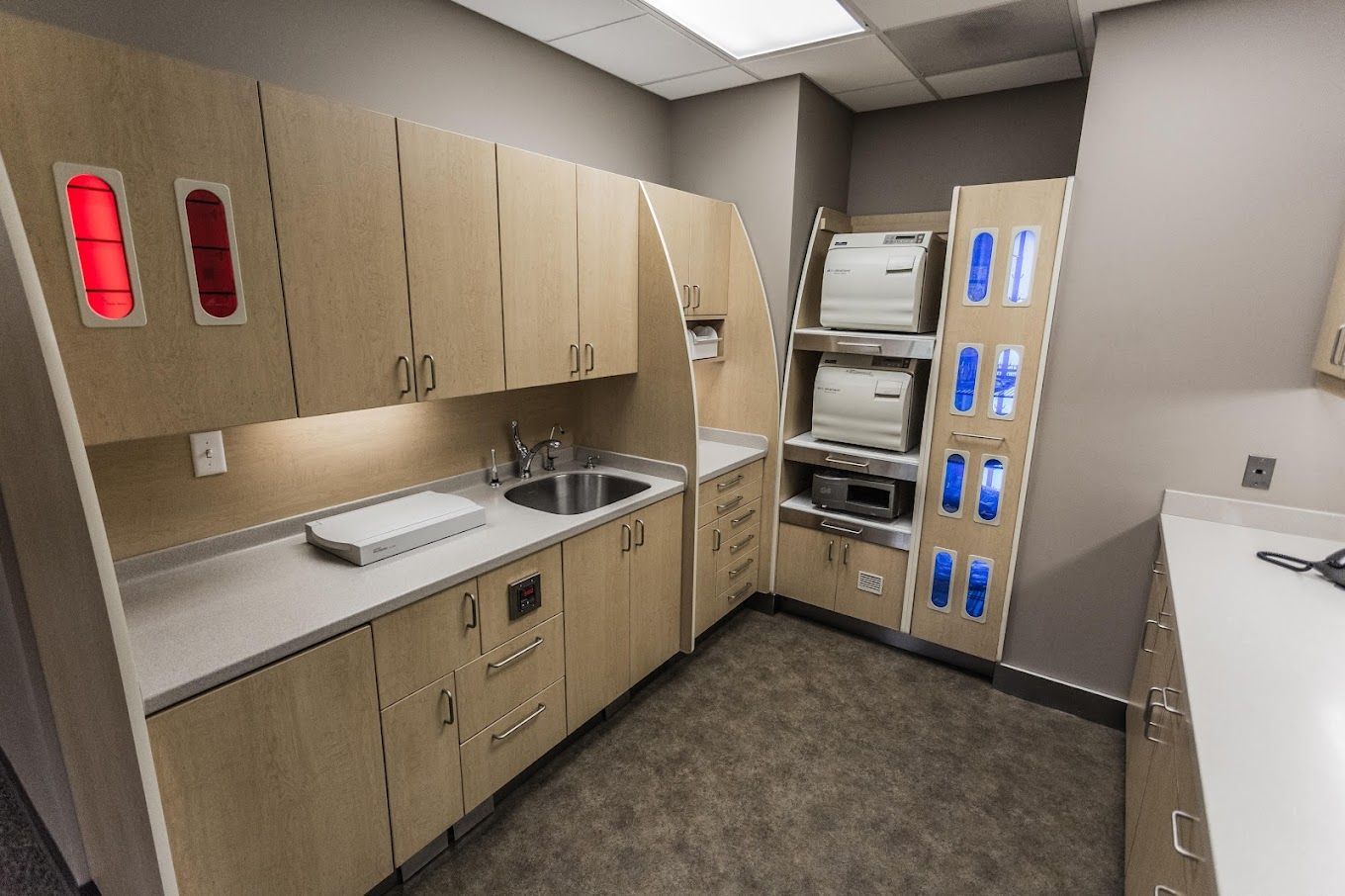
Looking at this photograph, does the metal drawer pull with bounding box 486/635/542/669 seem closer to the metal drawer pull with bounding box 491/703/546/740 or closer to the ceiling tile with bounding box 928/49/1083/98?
the metal drawer pull with bounding box 491/703/546/740

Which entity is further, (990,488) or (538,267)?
(990,488)

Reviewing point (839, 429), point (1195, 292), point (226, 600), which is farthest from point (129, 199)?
point (1195, 292)

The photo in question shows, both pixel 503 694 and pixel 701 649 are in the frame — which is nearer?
pixel 503 694

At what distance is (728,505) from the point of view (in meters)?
2.97

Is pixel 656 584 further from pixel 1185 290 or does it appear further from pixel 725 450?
pixel 1185 290

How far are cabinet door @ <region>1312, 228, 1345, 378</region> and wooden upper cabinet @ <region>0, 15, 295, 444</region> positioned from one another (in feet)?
9.19

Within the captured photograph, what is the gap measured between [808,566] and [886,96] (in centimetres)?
243

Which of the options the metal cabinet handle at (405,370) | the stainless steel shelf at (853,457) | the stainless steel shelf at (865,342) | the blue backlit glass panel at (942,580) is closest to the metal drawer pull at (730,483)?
the stainless steel shelf at (853,457)

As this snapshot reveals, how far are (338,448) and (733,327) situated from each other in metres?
1.97

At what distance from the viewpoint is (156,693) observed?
45.9 inches

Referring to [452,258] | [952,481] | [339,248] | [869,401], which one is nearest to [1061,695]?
[952,481]

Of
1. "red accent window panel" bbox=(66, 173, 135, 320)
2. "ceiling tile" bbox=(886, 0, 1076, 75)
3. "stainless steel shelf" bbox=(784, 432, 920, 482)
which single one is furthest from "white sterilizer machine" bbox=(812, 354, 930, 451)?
"red accent window panel" bbox=(66, 173, 135, 320)

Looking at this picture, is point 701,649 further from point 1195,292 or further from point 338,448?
point 1195,292

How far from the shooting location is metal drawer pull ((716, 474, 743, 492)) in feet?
9.51
